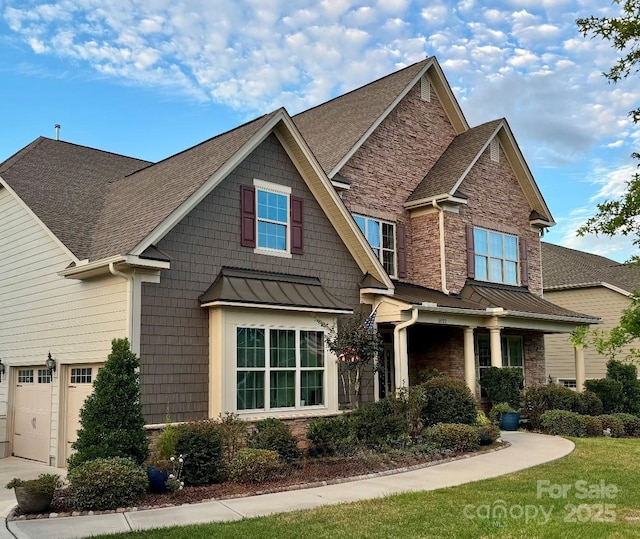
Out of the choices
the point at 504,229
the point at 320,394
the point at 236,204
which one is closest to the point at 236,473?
the point at 320,394

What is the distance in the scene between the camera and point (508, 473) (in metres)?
12.2

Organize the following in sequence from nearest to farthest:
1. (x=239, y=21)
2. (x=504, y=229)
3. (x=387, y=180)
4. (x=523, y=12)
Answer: (x=523, y=12)
(x=239, y=21)
(x=387, y=180)
(x=504, y=229)

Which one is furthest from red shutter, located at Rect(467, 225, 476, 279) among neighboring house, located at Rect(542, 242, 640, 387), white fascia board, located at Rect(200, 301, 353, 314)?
neighboring house, located at Rect(542, 242, 640, 387)

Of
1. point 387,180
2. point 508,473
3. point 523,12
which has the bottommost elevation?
point 508,473

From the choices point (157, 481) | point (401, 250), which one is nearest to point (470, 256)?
point (401, 250)

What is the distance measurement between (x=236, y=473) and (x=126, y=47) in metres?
9.48

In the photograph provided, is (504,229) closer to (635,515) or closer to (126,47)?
(126,47)

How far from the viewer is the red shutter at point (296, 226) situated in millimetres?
16172

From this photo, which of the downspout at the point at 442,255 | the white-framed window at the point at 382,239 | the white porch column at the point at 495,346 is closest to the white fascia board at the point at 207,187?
the white-framed window at the point at 382,239

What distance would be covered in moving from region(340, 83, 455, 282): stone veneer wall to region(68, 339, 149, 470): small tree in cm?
989

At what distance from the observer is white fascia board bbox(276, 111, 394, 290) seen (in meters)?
15.6

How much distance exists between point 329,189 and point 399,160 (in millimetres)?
6501

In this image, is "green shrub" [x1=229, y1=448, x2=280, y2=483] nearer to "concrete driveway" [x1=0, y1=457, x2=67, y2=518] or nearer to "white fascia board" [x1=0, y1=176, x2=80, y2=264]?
"concrete driveway" [x1=0, y1=457, x2=67, y2=518]

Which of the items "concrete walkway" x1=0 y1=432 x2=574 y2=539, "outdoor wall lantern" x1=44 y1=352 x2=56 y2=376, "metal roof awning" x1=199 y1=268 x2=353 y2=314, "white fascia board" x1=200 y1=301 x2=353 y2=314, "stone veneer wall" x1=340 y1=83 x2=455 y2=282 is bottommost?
"concrete walkway" x1=0 y1=432 x2=574 y2=539
